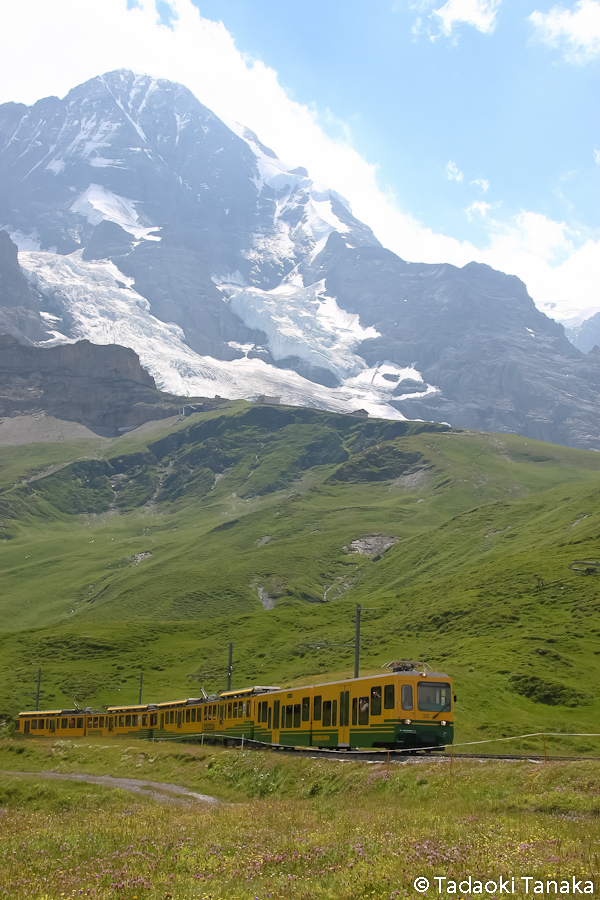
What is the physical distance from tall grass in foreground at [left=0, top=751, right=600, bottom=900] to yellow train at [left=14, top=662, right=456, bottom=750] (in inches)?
238

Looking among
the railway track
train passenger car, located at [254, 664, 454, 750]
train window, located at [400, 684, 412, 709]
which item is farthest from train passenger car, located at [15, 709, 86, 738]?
train window, located at [400, 684, 412, 709]

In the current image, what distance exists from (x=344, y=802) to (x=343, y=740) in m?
12.0

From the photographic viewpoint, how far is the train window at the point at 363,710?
3719 cm

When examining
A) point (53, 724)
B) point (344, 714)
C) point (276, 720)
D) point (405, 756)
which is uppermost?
point (344, 714)

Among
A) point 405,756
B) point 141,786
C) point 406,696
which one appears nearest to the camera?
point 405,756

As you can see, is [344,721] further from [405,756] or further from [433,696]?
[405,756]

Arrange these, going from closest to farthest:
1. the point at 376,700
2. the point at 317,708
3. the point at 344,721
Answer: the point at 376,700 < the point at 344,721 < the point at 317,708

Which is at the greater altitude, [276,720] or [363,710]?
[363,710]

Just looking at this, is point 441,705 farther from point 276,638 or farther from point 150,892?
point 276,638

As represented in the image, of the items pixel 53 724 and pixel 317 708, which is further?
pixel 53 724

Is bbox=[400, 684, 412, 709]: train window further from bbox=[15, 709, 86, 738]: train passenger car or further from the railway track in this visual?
bbox=[15, 709, 86, 738]: train passenger car

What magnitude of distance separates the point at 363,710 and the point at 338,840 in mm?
21126

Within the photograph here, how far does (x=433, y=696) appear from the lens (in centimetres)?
3641

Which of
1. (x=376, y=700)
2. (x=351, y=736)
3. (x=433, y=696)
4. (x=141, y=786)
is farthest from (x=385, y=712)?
(x=141, y=786)
